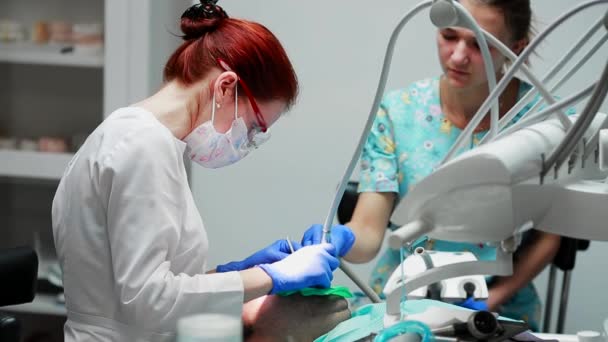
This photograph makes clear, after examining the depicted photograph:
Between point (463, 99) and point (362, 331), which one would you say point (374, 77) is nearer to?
point (463, 99)

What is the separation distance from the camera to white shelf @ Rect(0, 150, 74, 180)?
2783 millimetres

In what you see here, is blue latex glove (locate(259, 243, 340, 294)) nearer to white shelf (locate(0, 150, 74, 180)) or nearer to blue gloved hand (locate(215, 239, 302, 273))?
blue gloved hand (locate(215, 239, 302, 273))

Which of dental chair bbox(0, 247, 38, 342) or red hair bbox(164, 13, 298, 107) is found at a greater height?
red hair bbox(164, 13, 298, 107)

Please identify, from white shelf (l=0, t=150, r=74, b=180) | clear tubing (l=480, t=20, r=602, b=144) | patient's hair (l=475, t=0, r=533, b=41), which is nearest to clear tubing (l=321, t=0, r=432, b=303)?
clear tubing (l=480, t=20, r=602, b=144)

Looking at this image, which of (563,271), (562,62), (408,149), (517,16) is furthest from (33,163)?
(562,62)

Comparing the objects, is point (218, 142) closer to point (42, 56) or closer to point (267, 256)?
point (267, 256)

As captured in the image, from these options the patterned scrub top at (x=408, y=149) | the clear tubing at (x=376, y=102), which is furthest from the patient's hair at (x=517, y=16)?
the clear tubing at (x=376, y=102)

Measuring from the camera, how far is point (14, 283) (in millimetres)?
1346

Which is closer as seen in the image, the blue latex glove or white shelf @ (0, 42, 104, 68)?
the blue latex glove

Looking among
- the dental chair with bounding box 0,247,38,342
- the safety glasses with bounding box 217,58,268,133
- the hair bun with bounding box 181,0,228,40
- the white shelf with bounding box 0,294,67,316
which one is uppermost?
the hair bun with bounding box 181,0,228,40

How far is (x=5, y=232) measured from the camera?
121 inches

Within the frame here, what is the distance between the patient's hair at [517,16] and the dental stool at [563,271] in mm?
619

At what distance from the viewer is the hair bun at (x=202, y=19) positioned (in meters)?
1.47

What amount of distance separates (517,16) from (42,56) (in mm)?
1777
